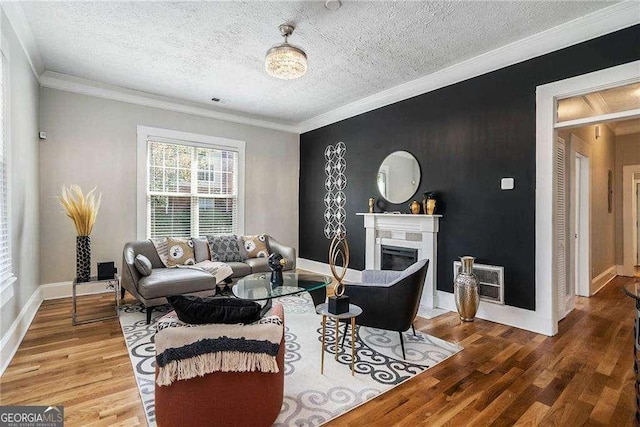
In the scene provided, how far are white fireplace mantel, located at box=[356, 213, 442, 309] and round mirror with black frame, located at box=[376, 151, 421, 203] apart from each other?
36cm

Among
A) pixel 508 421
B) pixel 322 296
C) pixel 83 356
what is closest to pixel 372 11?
pixel 322 296

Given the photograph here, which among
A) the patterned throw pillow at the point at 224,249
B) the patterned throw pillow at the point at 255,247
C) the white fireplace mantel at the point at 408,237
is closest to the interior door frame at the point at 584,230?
the white fireplace mantel at the point at 408,237

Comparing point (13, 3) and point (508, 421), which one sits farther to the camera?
point (13, 3)

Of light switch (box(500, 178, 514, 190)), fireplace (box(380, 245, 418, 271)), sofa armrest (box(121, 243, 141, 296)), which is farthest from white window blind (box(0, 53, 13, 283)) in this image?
light switch (box(500, 178, 514, 190))

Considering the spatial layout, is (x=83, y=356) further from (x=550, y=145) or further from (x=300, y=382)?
(x=550, y=145)

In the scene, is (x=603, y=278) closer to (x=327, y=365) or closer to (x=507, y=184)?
(x=507, y=184)

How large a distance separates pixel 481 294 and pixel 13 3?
5.34m

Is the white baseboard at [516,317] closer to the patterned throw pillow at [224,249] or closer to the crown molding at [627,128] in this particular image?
the patterned throw pillow at [224,249]

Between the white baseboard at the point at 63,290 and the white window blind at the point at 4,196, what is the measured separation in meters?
1.83

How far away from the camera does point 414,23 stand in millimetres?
3061

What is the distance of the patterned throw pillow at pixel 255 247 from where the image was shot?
5133mm

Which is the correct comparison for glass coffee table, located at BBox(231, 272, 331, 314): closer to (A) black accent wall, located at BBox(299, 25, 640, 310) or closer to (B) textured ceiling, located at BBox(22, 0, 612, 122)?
(A) black accent wall, located at BBox(299, 25, 640, 310)

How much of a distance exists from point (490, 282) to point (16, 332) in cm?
472

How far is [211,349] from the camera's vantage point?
163 centimetres
